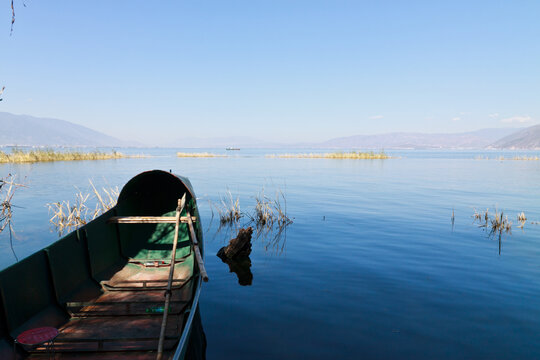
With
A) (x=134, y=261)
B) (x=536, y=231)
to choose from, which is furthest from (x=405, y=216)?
(x=134, y=261)

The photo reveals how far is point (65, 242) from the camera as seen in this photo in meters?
6.64

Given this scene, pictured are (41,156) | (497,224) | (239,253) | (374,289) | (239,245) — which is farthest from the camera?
(41,156)

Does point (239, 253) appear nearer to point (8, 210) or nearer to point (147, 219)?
point (147, 219)

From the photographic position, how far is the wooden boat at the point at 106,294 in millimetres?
4906

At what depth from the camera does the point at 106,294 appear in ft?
23.8

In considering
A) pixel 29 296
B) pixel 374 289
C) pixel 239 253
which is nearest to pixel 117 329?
pixel 29 296

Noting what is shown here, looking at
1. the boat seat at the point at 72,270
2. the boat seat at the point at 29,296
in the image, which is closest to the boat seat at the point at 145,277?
the boat seat at the point at 72,270

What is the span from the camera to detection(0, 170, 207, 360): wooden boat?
4.91 metres

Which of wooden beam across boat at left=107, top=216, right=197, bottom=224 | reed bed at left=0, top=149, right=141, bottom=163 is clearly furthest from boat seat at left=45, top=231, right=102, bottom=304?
reed bed at left=0, top=149, right=141, bottom=163

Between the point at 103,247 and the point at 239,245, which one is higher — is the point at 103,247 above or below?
above

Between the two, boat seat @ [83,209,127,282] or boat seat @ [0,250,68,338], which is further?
boat seat @ [83,209,127,282]

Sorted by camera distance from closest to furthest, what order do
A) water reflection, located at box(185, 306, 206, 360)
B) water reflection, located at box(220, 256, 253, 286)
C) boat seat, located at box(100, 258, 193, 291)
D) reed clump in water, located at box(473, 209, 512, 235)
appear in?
water reflection, located at box(185, 306, 206, 360), boat seat, located at box(100, 258, 193, 291), water reflection, located at box(220, 256, 253, 286), reed clump in water, located at box(473, 209, 512, 235)

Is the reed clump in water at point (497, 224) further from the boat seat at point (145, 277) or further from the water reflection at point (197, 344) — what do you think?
the water reflection at point (197, 344)

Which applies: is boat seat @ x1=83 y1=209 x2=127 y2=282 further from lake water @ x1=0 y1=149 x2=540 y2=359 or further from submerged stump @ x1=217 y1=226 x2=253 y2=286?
submerged stump @ x1=217 y1=226 x2=253 y2=286
